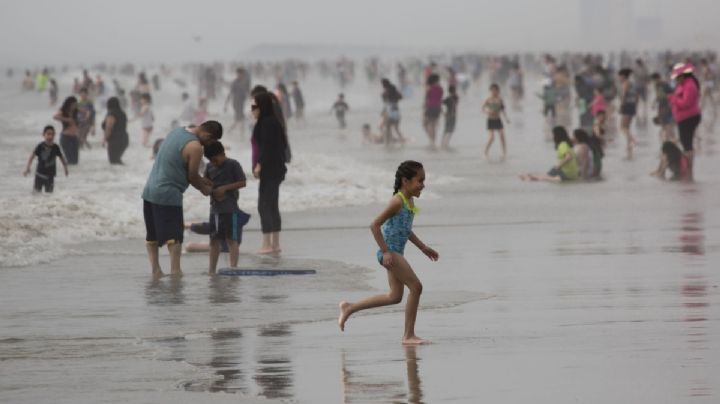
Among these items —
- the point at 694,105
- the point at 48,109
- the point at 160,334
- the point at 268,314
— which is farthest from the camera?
the point at 48,109

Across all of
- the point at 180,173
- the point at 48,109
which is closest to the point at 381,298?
the point at 180,173

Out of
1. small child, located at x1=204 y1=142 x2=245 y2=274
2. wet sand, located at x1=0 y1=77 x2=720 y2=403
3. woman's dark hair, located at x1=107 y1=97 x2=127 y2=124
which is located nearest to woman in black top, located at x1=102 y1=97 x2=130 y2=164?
woman's dark hair, located at x1=107 y1=97 x2=127 y2=124

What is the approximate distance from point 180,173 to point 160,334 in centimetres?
338

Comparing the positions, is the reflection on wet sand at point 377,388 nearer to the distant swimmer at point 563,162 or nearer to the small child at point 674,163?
the distant swimmer at point 563,162

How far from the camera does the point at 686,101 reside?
25.1 meters

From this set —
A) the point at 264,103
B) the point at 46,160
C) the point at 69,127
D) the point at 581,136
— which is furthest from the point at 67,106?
the point at 264,103

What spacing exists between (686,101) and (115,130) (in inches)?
506

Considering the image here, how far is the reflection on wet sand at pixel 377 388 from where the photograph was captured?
817 centimetres

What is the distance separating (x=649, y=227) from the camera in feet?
59.3

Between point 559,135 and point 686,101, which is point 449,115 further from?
point 686,101

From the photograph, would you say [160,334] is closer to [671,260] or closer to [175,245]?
[175,245]

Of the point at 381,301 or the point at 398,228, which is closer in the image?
the point at 398,228

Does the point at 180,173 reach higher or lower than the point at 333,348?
higher

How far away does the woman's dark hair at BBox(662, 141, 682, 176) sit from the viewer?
84.5ft
